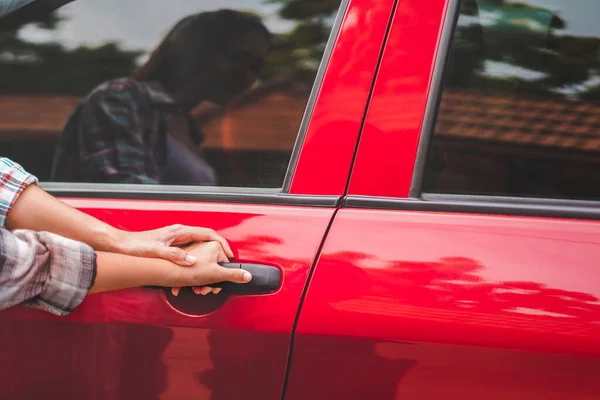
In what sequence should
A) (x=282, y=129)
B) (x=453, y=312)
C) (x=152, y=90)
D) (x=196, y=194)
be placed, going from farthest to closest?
(x=152, y=90) < (x=282, y=129) < (x=196, y=194) < (x=453, y=312)

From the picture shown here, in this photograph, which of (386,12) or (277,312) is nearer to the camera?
(277,312)

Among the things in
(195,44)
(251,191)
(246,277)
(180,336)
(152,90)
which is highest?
(195,44)

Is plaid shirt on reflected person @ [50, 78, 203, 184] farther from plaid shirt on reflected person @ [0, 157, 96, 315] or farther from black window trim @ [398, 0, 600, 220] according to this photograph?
black window trim @ [398, 0, 600, 220]

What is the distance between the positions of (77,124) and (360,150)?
1.09m

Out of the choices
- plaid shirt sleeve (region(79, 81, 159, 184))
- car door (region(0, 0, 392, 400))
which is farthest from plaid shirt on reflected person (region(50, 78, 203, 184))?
car door (region(0, 0, 392, 400))

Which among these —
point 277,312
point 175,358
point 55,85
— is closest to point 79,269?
point 175,358

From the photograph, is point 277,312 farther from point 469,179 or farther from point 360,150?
point 469,179

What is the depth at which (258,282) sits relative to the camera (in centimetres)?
114

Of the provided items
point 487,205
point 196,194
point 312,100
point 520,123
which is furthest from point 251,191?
point 520,123

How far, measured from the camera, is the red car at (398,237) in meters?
1.05

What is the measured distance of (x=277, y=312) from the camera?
3.67 feet

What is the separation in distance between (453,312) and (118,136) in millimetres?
1199

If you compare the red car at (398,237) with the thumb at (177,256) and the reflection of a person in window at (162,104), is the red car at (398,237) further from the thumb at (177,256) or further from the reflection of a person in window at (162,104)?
the reflection of a person in window at (162,104)

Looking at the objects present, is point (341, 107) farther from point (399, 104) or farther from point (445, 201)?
point (445, 201)
